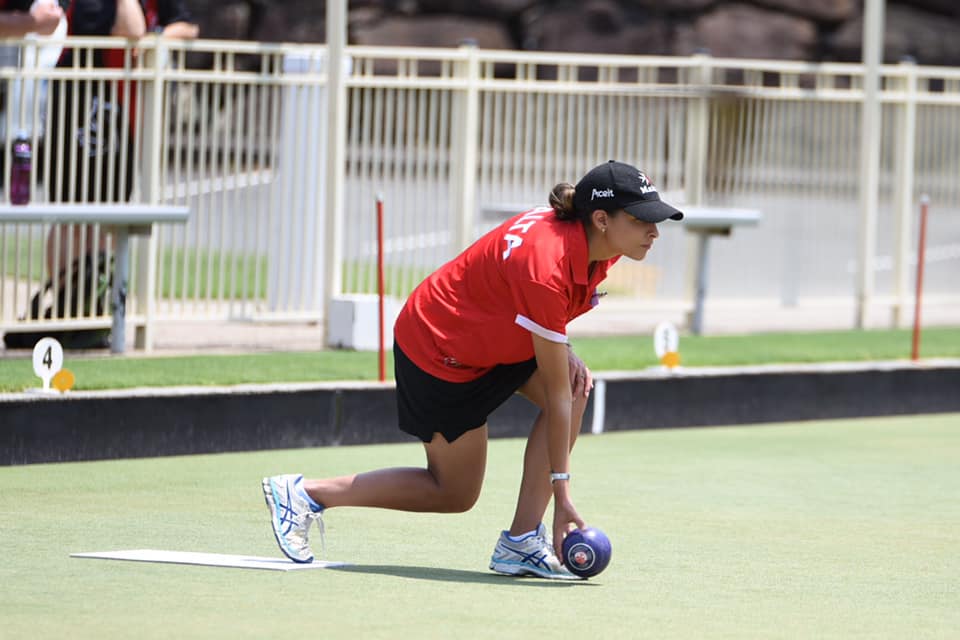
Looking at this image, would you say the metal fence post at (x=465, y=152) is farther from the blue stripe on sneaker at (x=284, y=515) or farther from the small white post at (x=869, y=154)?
the blue stripe on sneaker at (x=284, y=515)

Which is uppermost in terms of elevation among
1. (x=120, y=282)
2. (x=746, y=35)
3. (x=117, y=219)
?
(x=746, y=35)

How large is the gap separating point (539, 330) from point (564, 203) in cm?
40

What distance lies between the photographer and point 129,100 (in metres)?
10.0

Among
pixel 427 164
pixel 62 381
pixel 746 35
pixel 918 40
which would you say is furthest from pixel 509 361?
pixel 918 40

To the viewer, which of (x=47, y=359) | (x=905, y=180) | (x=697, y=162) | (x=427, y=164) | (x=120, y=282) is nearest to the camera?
(x=47, y=359)

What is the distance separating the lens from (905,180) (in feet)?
43.8

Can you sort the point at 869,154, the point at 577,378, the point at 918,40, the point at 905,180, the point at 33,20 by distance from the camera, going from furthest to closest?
the point at 918,40 < the point at 905,180 < the point at 869,154 < the point at 33,20 < the point at 577,378

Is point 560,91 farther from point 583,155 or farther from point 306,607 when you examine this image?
point 306,607

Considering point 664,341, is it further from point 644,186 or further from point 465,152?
point 644,186

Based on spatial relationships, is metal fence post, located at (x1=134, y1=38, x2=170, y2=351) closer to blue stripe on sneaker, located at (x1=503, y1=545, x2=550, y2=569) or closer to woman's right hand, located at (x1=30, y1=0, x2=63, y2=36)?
woman's right hand, located at (x1=30, y1=0, x2=63, y2=36)

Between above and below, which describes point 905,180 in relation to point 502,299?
above

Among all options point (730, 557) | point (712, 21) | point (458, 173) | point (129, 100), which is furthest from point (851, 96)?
point (712, 21)

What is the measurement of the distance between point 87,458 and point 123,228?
6.70 feet

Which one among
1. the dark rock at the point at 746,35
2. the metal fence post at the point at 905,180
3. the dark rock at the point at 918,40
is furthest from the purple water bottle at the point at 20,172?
the dark rock at the point at 918,40
